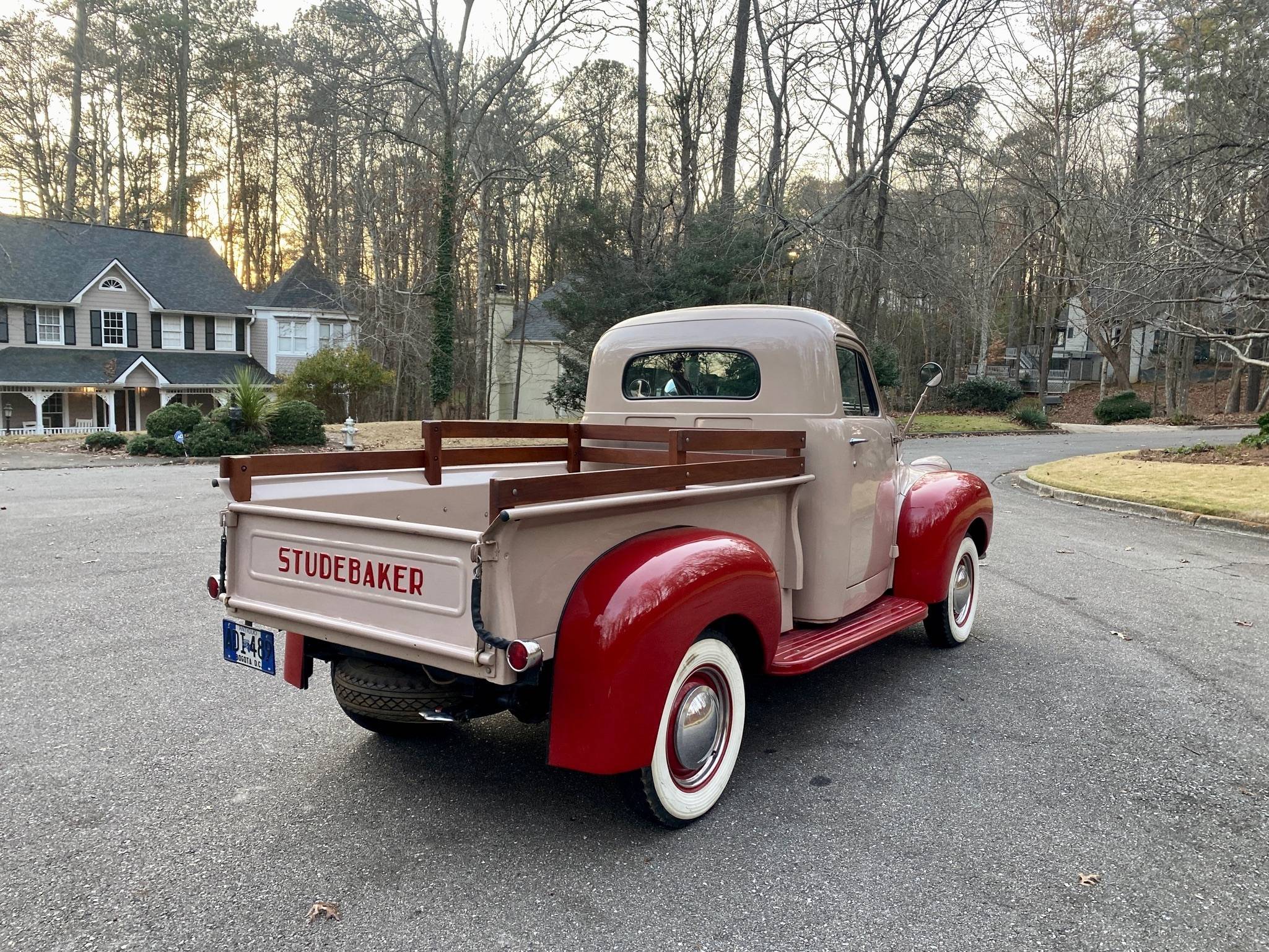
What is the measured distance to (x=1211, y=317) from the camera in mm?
22000

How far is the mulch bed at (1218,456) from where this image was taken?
48.1ft

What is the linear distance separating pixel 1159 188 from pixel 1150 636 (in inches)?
344

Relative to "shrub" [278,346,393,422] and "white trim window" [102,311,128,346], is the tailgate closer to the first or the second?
"shrub" [278,346,393,422]

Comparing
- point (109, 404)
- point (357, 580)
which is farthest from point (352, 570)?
point (109, 404)

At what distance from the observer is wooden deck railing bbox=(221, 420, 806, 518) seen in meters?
2.63

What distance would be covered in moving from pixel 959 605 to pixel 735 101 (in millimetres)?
20337

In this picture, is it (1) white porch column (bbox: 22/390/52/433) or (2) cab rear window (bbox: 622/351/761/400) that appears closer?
(2) cab rear window (bbox: 622/351/761/400)

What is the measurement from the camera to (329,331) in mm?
33938

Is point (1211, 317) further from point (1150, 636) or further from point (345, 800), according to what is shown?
point (345, 800)

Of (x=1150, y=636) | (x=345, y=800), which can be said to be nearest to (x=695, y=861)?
(x=345, y=800)

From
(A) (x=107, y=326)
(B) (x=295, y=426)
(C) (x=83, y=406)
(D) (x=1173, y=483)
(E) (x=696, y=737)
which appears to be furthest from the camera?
(A) (x=107, y=326)

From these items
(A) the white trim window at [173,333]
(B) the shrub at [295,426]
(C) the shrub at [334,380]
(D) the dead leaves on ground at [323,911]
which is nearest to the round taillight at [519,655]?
(D) the dead leaves on ground at [323,911]

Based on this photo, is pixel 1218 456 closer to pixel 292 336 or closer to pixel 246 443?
pixel 246 443

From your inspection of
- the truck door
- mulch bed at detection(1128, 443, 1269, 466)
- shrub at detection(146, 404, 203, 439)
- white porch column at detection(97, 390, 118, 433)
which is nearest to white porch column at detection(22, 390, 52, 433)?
white porch column at detection(97, 390, 118, 433)
